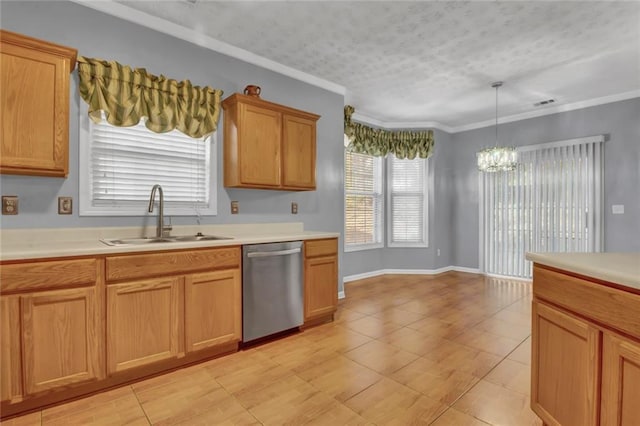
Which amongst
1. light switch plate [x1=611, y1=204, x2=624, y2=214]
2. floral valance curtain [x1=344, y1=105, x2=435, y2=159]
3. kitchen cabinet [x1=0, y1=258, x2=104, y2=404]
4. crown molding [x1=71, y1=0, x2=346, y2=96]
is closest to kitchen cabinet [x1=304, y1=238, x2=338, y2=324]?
kitchen cabinet [x1=0, y1=258, x2=104, y2=404]

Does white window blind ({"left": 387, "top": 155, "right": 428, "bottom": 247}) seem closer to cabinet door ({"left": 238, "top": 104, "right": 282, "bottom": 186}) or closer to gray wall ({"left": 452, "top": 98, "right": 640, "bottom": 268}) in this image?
gray wall ({"left": 452, "top": 98, "right": 640, "bottom": 268})

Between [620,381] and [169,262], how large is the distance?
7.95ft

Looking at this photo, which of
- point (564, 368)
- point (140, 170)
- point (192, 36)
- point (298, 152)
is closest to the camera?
point (564, 368)

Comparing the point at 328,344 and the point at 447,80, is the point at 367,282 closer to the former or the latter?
the point at 328,344

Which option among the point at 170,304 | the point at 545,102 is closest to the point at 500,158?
the point at 545,102

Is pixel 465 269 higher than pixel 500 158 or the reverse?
the reverse

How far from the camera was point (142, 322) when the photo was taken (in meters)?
2.13

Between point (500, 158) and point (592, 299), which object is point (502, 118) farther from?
point (592, 299)

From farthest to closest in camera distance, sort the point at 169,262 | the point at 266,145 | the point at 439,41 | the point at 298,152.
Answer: the point at 298,152
the point at 266,145
the point at 439,41
the point at 169,262

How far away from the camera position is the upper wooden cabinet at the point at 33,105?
6.39ft

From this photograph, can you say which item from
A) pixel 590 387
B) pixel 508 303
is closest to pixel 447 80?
pixel 508 303

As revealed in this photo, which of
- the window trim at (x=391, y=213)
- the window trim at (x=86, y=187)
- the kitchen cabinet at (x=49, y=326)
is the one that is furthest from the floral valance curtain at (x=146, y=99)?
the window trim at (x=391, y=213)

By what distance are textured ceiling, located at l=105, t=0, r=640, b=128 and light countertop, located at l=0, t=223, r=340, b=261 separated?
181 centimetres

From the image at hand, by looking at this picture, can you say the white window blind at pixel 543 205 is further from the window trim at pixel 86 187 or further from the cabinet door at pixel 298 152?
the window trim at pixel 86 187
